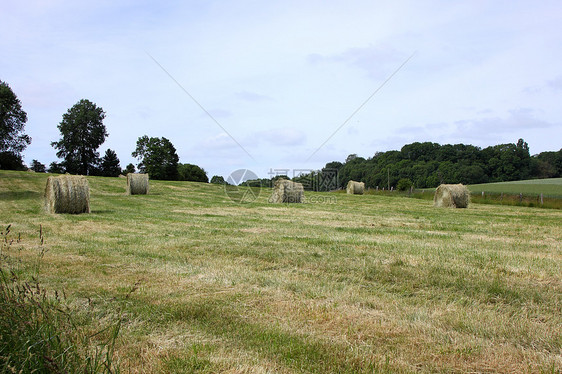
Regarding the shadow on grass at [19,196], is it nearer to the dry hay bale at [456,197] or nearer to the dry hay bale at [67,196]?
the dry hay bale at [67,196]

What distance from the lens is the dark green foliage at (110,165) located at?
75000mm

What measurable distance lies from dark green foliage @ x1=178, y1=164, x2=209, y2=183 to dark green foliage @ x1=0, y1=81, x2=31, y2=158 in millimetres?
37555

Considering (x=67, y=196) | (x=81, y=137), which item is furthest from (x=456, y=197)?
(x=81, y=137)

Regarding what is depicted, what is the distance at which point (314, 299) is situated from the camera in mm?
4715

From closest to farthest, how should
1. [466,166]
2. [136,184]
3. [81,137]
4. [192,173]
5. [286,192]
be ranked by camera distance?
[286,192] < [136,184] < [81,137] < [466,166] < [192,173]

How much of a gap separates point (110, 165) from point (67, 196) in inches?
2589

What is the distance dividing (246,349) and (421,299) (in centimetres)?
241

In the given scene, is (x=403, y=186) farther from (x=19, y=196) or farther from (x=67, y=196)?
(x=67, y=196)

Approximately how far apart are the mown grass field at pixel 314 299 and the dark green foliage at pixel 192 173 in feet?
281

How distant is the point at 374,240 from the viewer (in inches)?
363

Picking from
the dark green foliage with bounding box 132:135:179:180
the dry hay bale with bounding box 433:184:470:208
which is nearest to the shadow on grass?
the dry hay bale with bounding box 433:184:470:208

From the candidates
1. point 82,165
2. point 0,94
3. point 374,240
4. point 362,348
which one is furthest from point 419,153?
point 362,348

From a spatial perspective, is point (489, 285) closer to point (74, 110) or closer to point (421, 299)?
point (421, 299)

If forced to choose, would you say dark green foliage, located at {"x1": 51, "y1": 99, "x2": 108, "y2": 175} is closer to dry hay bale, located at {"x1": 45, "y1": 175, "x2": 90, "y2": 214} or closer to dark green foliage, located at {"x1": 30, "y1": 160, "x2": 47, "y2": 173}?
dark green foliage, located at {"x1": 30, "y1": 160, "x2": 47, "y2": 173}
